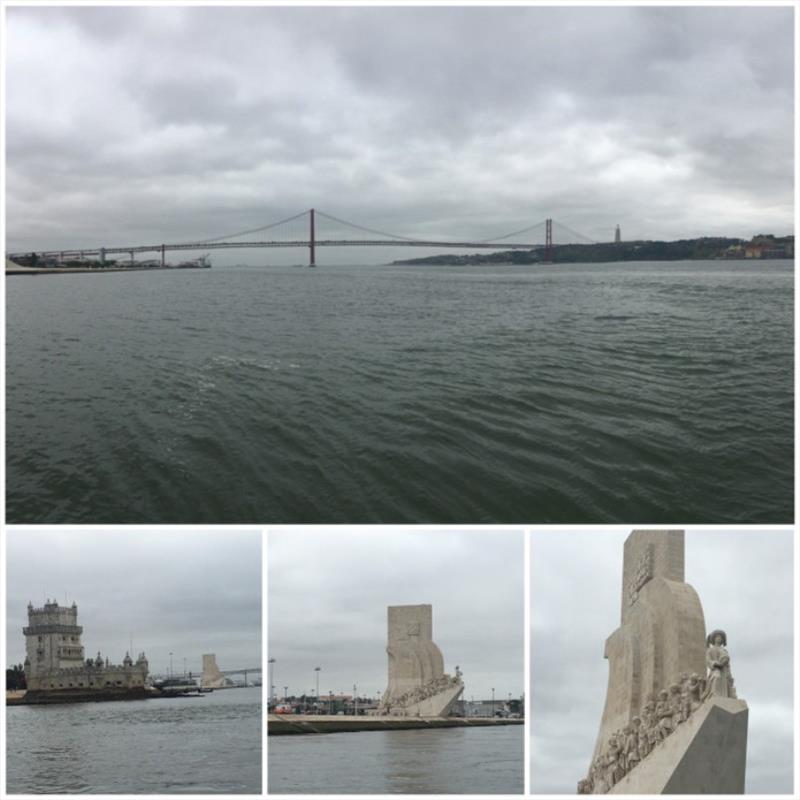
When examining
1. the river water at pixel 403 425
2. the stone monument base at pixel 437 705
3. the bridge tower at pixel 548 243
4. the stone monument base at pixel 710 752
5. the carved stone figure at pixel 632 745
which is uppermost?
the bridge tower at pixel 548 243

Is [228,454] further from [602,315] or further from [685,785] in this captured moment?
[602,315]

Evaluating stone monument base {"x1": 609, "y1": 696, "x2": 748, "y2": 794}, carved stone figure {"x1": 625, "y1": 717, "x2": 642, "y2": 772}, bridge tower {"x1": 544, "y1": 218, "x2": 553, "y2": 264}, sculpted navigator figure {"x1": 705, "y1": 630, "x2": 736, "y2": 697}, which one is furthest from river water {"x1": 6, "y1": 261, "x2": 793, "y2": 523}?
bridge tower {"x1": 544, "y1": 218, "x2": 553, "y2": 264}

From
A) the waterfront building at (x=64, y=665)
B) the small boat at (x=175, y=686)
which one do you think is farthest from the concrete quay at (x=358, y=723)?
the small boat at (x=175, y=686)

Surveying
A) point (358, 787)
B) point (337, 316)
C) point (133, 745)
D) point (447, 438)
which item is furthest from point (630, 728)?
point (337, 316)

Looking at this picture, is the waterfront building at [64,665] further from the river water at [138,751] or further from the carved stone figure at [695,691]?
the carved stone figure at [695,691]

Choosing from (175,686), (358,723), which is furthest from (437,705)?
(175,686)

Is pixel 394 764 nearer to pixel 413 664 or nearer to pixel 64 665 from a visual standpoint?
pixel 413 664
